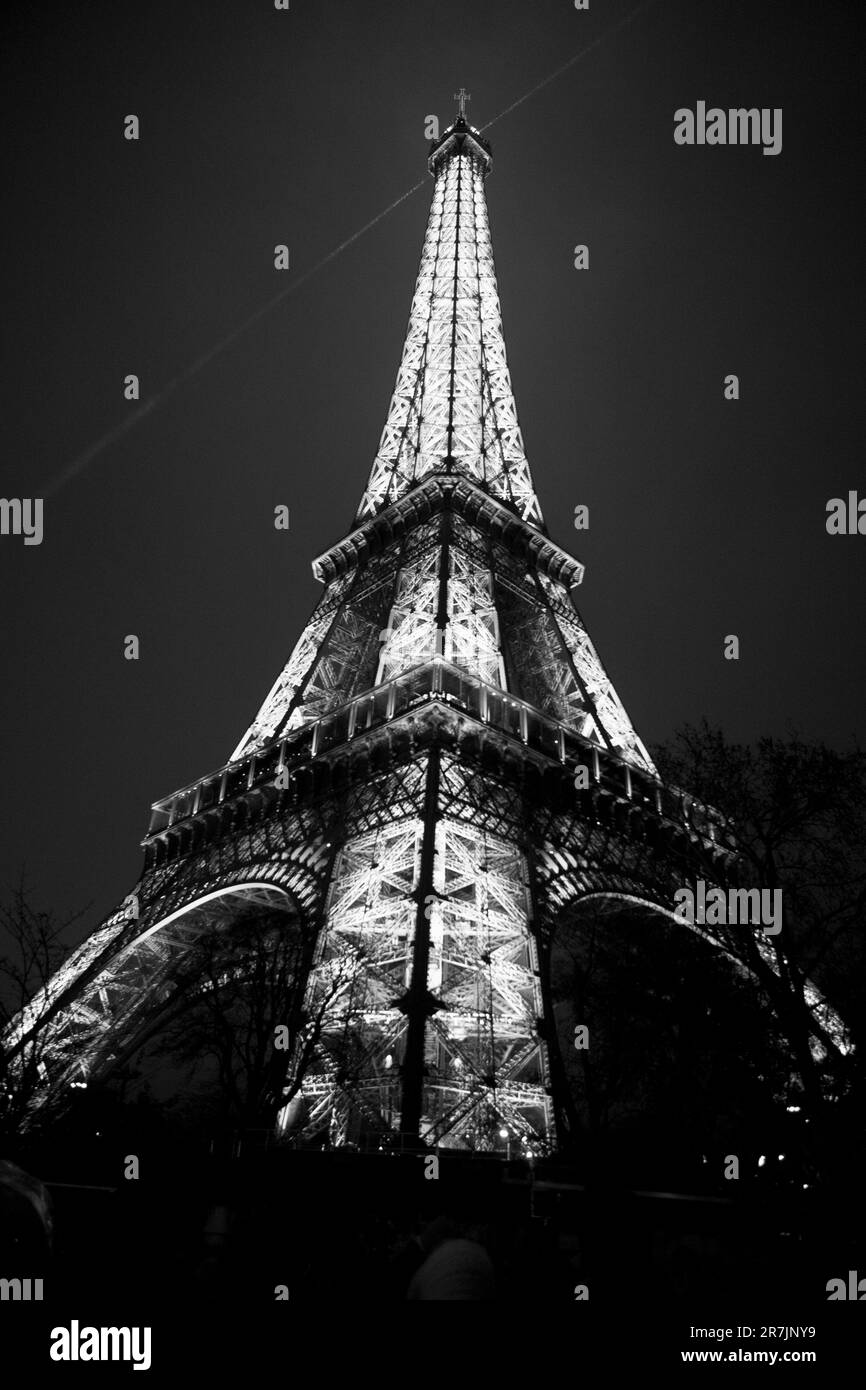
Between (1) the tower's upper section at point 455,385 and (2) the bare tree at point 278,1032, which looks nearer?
(2) the bare tree at point 278,1032

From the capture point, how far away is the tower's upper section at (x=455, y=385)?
4209 cm

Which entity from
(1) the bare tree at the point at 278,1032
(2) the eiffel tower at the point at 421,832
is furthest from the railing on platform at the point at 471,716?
(1) the bare tree at the point at 278,1032

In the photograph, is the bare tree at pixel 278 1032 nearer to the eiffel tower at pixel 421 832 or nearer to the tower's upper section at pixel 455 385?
the eiffel tower at pixel 421 832

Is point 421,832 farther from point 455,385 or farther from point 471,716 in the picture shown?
point 455,385

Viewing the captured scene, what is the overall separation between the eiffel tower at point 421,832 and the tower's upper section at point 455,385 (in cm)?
24

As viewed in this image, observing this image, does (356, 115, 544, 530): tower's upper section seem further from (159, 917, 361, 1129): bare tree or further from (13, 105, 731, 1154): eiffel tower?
(159, 917, 361, 1129): bare tree

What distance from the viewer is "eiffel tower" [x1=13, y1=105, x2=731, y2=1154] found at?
17.8 metres

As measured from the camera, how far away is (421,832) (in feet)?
69.8

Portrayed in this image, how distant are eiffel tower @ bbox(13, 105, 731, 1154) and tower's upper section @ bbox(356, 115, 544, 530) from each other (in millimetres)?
241

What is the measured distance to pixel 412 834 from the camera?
73.6 ft

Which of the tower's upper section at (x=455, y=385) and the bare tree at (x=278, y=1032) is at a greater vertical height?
the tower's upper section at (x=455, y=385)

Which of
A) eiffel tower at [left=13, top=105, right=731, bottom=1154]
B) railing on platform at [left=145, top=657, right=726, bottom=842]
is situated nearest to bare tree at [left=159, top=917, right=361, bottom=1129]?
eiffel tower at [left=13, top=105, right=731, bottom=1154]
